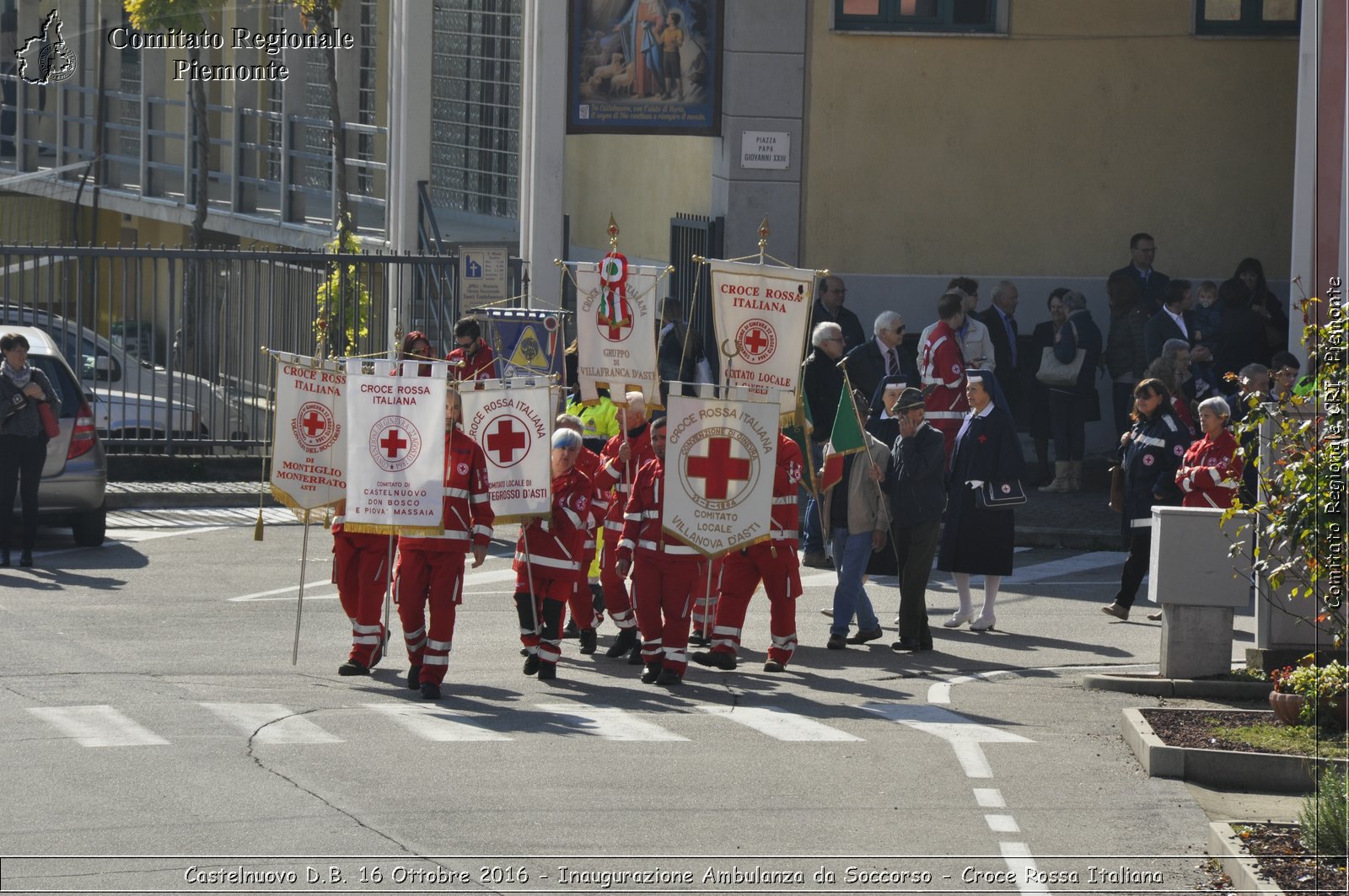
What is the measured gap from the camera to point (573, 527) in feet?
42.7

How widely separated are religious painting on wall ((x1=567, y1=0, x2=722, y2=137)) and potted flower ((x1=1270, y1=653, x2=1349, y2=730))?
43.8ft

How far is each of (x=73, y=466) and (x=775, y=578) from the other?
739 cm

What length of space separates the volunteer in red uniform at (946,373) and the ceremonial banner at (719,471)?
606cm

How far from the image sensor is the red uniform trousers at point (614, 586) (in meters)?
13.7

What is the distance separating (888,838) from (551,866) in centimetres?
160

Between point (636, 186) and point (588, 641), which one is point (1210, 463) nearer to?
point (588, 641)

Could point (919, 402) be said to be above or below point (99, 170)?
below

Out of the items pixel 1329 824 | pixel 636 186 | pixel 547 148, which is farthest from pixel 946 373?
pixel 636 186

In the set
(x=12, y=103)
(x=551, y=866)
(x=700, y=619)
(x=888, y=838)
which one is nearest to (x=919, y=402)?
(x=700, y=619)

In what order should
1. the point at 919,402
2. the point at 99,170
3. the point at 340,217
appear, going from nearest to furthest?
the point at 919,402 < the point at 340,217 < the point at 99,170

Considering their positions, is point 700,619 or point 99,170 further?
point 99,170

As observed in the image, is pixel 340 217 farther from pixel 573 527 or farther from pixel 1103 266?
pixel 573 527

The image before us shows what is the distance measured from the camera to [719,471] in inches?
509

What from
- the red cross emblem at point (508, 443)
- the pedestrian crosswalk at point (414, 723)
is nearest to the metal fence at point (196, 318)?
the red cross emblem at point (508, 443)
